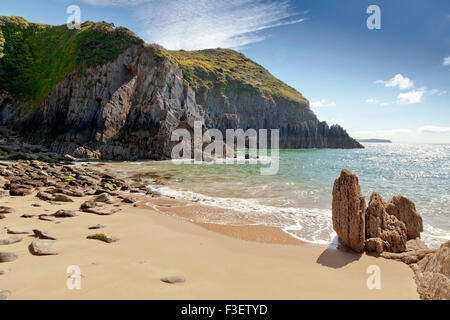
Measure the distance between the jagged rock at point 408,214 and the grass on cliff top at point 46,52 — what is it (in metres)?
49.8

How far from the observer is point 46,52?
2149 inches

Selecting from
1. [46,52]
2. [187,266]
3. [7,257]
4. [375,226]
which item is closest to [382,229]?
[375,226]

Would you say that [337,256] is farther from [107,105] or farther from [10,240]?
[107,105]

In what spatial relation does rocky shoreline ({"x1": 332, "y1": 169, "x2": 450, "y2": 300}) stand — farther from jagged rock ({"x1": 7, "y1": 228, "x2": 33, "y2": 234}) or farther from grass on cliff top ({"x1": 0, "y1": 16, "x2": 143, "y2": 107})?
grass on cliff top ({"x1": 0, "y1": 16, "x2": 143, "y2": 107})

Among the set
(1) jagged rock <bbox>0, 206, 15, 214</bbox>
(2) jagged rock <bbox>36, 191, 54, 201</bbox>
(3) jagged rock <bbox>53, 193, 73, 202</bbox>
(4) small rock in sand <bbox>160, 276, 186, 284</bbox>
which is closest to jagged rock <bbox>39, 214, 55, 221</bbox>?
(1) jagged rock <bbox>0, 206, 15, 214</bbox>

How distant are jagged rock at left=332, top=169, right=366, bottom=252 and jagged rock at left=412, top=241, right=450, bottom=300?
151 centimetres

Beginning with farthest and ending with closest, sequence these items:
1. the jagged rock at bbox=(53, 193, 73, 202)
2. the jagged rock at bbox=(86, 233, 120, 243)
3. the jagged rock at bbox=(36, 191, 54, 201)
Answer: the jagged rock at bbox=(53, 193, 73, 202)
the jagged rock at bbox=(36, 191, 54, 201)
the jagged rock at bbox=(86, 233, 120, 243)

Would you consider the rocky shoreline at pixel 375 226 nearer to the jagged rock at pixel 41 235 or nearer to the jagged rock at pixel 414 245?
the jagged rock at pixel 414 245

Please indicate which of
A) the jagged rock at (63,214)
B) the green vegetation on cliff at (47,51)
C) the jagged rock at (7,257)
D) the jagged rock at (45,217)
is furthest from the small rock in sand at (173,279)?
the green vegetation on cliff at (47,51)

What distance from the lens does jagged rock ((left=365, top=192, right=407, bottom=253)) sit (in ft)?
23.8

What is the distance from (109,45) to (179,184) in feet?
137

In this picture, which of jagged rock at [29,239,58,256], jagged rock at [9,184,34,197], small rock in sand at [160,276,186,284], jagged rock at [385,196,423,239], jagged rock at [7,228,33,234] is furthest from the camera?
jagged rock at [9,184,34,197]

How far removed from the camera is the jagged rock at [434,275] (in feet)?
14.3

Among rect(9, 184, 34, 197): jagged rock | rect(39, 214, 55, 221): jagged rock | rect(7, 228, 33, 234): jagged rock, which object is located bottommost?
rect(39, 214, 55, 221): jagged rock
